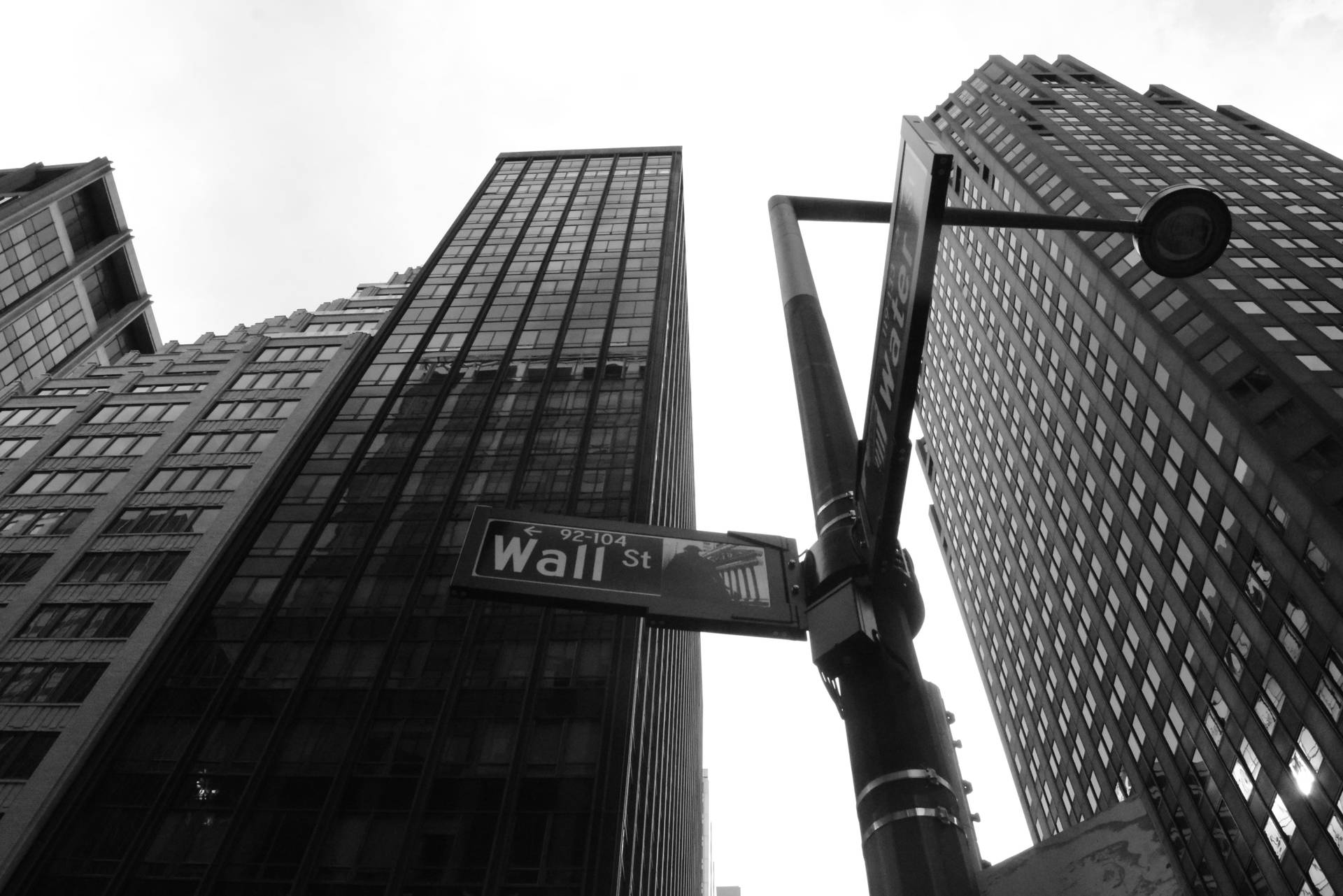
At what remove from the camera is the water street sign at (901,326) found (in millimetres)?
3176

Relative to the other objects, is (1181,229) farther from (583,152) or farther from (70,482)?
(583,152)

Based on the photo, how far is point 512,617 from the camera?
44469mm

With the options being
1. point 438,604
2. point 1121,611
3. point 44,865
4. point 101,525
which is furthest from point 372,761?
point 1121,611

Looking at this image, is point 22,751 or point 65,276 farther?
point 65,276

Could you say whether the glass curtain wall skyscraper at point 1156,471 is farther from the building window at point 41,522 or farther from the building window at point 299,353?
the building window at point 41,522

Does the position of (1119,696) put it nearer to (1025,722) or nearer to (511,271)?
(1025,722)

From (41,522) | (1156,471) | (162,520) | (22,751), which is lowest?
(22,751)

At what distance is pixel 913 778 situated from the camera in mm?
3246

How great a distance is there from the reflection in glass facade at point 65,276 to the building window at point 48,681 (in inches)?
1729

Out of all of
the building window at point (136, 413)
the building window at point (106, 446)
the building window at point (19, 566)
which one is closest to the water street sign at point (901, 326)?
the building window at point (19, 566)

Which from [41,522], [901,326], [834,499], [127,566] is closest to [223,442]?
[41,522]

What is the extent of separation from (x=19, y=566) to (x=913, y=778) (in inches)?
2374

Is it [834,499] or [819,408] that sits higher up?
[819,408]

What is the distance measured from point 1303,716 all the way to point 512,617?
4015 cm
